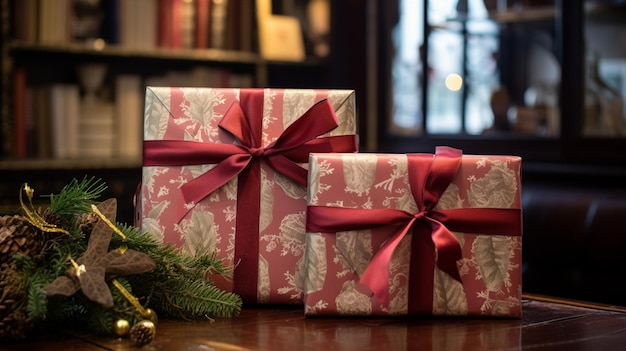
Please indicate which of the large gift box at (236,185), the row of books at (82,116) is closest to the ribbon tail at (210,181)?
the large gift box at (236,185)

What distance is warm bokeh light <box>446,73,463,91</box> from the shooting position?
124 inches

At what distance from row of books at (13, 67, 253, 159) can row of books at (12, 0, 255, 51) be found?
13 centimetres

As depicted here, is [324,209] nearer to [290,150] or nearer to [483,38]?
[290,150]

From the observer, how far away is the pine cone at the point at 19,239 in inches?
40.8

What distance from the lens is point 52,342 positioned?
1.02 metres

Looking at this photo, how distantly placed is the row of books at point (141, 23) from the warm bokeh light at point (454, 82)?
83cm

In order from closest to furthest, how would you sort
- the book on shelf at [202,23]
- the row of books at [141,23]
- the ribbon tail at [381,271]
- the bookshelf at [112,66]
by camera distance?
1. the ribbon tail at [381,271]
2. the bookshelf at [112,66]
3. the row of books at [141,23]
4. the book on shelf at [202,23]

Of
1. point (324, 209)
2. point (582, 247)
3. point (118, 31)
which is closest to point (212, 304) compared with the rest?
point (324, 209)

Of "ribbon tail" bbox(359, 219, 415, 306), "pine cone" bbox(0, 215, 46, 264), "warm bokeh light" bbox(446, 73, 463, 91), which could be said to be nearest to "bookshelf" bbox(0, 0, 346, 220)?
"warm bokeh light" bbox(446, 73, 463, 91)

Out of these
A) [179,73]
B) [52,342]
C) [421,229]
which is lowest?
[52,342]

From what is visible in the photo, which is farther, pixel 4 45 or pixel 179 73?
pixel 179 73

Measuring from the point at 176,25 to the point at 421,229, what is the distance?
2.39 meters

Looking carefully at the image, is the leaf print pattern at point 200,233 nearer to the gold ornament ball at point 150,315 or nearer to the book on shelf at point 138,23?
the gold ornament ball at point 150,315

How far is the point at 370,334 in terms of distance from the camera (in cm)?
106
